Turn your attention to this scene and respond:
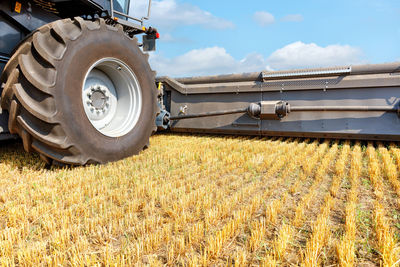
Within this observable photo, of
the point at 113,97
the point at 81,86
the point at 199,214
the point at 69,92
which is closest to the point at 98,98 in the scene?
the point at 113,97

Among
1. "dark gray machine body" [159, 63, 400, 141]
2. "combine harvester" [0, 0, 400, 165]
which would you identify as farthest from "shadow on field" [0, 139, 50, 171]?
"dark gray machine body" [159, 63, 400, 141]

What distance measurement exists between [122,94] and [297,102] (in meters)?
2.54

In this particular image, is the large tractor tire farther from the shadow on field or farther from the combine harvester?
the shadow on field

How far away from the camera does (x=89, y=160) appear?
248 centimetres

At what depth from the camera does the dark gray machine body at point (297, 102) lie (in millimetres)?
3754

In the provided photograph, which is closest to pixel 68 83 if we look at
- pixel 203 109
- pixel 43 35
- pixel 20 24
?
pixel 43 35

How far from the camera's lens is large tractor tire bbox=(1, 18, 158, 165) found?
216cm

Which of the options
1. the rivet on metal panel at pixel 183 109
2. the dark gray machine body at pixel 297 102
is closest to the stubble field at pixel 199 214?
the dark gray machine body at pixel 297 102

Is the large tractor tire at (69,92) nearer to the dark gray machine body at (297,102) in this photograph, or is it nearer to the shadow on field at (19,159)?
the shadow on field at (19,159)

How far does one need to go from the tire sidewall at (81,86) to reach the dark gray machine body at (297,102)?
1.59m

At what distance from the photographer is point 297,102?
165 inches

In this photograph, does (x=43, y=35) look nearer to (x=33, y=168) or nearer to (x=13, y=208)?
(x=33, y=168)

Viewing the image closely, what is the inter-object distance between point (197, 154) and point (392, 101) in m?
2.71

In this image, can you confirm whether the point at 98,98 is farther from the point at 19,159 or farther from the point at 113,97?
the point at 19,159
